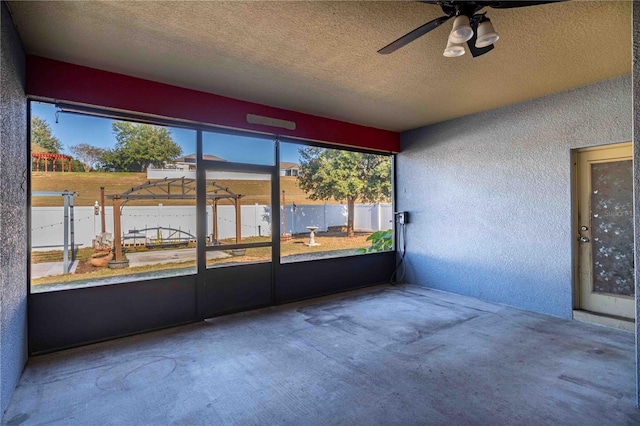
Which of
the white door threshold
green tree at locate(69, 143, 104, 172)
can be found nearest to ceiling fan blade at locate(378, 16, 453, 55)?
green tree at locate(69, 143, 104, 172)

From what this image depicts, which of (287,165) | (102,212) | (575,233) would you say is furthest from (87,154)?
(575,233)

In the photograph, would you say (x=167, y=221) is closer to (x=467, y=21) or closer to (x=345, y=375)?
(x=345, y=375)

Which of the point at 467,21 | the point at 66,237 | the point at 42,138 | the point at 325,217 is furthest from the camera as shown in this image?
the point at 325,217

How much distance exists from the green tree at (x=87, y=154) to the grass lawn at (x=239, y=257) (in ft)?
3.00

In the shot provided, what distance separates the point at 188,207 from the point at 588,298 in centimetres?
512

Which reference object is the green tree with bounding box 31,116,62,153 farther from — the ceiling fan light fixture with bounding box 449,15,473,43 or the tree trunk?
the tree trunk

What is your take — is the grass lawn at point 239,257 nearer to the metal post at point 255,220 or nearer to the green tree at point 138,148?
the metal post at point 255,220

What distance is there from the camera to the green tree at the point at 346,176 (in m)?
5.37

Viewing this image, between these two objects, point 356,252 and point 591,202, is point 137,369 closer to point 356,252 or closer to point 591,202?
point 356,252

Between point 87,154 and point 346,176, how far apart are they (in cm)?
387

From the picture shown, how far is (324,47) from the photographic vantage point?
2.92 meters

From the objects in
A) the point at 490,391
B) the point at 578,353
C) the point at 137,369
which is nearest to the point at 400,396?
the point at 490,391

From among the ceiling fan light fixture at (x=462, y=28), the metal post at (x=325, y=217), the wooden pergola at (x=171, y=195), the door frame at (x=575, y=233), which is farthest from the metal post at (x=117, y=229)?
the door frame at (x=575, y=233)

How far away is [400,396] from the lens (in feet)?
7.79
